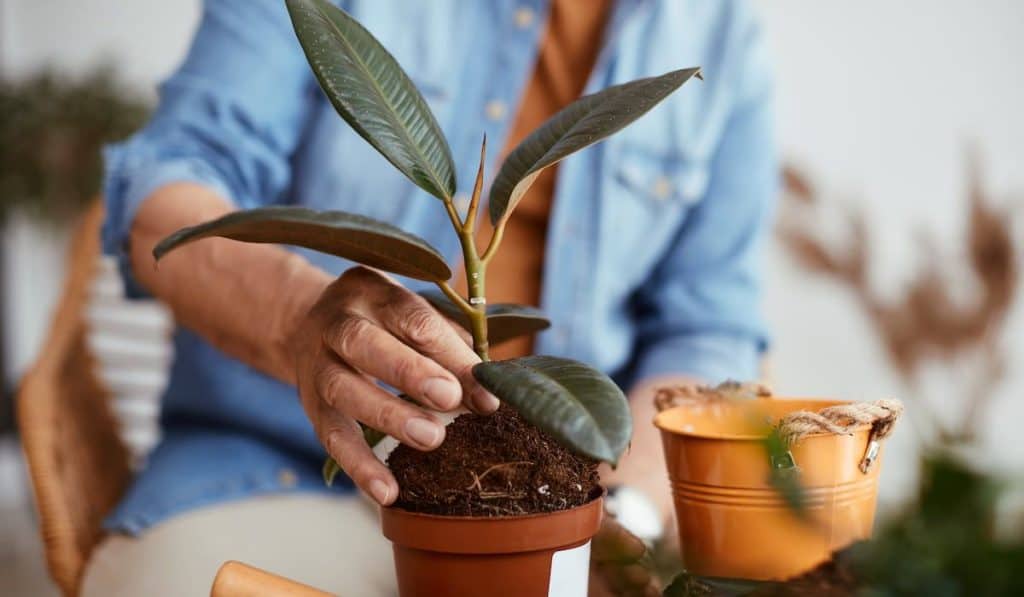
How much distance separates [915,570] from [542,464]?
22 centimetres

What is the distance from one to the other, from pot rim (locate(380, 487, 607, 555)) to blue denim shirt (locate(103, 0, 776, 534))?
1.66 feet

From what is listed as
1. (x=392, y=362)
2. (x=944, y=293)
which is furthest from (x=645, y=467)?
(x=944, y=293)

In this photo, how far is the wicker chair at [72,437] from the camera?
975 millimetres

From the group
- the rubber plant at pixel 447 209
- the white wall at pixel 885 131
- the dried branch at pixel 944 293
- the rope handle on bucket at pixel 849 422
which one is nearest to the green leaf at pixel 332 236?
the rubber plant at pixel 447 209

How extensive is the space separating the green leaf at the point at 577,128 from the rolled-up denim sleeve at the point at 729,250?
25.2 inches

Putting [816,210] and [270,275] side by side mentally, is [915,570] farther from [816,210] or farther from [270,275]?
[816,210]

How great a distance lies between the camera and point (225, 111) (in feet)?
3.42

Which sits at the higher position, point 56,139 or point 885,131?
point 885,131

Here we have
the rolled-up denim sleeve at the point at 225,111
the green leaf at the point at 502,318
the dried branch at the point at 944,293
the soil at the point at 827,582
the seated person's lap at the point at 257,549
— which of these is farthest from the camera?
the dried branch at the point at 944,293

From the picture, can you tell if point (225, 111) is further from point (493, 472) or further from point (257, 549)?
point (493, 472)

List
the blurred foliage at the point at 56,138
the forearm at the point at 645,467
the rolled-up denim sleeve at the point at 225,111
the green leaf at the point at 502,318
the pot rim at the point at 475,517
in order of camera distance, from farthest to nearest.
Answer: the blurred foliage at the point at 56,138, the rolled-up denim sleeve at the point at 225,111, the forearm at the point at 645,467, the green leaf at the point at 502,318, the pot rim at the point at 475,517

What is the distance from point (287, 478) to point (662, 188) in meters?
0.57

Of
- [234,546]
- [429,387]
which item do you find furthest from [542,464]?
[234,546]

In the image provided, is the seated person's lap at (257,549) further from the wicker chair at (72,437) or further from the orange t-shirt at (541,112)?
the orange t-shirt at (541,112)
